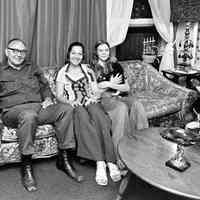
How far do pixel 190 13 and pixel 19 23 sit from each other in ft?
6.62

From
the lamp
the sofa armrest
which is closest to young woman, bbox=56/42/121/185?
the sofa armrest

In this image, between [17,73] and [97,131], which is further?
[17,73]

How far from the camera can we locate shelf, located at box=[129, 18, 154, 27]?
3718 millimetres

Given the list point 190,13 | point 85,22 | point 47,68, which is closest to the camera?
point 47,68

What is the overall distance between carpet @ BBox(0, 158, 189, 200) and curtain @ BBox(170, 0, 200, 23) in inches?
86.7

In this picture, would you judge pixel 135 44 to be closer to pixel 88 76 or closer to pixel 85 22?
pixel 85 22

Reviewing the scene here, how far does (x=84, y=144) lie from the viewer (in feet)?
7.48

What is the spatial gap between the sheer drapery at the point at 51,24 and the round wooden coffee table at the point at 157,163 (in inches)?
55.0

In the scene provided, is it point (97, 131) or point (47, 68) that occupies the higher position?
point (47, 68)

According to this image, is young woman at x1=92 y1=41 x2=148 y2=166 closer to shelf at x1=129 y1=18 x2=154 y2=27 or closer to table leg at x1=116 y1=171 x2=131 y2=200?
table leg at x1=116 y1=171 x2=131 y2=200

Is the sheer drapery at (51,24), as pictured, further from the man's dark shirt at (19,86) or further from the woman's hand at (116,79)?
the woman's hand at (116,79)

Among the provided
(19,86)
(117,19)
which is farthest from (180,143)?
(117,19)

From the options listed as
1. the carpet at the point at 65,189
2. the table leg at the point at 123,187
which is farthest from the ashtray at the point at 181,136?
the carpet at the point at 65,189

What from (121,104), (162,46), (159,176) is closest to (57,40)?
(121,104)
